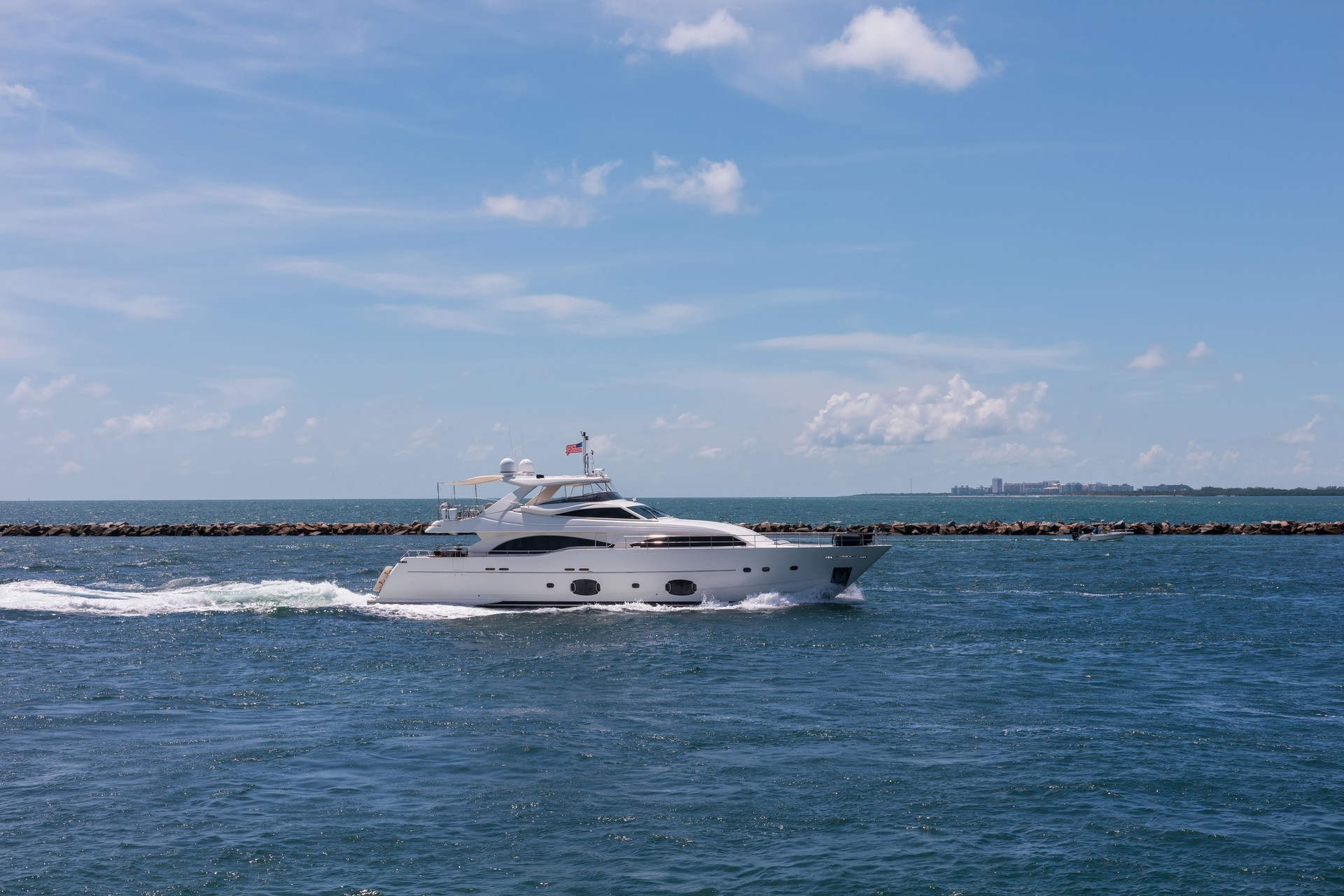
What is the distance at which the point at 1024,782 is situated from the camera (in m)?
13.5

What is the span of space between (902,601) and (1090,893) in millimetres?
23250

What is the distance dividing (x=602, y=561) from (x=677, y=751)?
1471 cm

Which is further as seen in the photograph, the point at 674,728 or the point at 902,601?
the point at 902,601

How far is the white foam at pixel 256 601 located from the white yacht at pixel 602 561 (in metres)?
0.25

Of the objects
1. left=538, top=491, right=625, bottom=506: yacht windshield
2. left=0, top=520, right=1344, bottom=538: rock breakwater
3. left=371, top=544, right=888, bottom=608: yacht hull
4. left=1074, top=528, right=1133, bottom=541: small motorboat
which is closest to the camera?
left=371, top=544, right=888, bottom=608: yacht hull

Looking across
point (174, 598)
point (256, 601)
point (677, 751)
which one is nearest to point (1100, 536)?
point (256, 601)

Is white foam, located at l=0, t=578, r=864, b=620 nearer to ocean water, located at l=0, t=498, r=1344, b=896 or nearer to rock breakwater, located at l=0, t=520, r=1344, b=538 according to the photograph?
ocean water, located at l=0, t=498, r=1344, b=896

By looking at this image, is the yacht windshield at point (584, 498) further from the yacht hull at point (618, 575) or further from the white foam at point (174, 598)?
the white foam at point (174, 598)

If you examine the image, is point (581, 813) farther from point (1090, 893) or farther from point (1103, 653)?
point (1103, 653)

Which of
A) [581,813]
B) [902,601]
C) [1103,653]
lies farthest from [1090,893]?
[902,601]

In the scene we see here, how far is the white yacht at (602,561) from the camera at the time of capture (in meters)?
29.7

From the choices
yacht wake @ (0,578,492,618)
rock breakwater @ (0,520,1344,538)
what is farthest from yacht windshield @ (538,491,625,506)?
rock breakwater @ (0,520,1344,538)

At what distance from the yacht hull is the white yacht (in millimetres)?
21

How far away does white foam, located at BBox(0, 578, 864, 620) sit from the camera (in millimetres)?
29797
